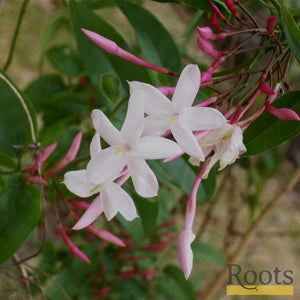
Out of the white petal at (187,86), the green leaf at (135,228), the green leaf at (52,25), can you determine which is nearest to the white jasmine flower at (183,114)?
the white petal at (187,86)

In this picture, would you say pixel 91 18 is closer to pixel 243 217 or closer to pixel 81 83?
pixel 81 83

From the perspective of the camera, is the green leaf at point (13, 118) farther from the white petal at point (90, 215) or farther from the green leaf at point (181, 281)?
the green leaf at point (181, 281)

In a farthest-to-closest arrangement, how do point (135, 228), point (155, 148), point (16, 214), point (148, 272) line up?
point (148, 272), point (135, 228), point (16, 214), point (155, 148)

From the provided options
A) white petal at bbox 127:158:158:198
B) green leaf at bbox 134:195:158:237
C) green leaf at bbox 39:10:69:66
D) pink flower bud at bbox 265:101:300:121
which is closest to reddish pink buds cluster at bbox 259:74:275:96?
pink flower bud at bbox 265:101:300:121

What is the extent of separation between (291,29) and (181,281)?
807 millimetres

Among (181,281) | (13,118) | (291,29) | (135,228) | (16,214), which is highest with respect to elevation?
(291,29)

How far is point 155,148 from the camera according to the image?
0.36 meters

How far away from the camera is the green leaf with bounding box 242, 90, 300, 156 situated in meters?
0.43

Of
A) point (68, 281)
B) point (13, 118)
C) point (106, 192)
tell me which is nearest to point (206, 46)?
point (106, 192)

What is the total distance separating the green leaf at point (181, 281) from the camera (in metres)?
1.05

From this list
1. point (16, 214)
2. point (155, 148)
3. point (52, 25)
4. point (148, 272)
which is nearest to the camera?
point (155, 148)

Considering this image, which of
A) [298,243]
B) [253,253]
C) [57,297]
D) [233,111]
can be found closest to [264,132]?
[233,111]

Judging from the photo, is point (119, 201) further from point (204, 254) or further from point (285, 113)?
point (204, 254)

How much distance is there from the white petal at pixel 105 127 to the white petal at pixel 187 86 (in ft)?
0.18
